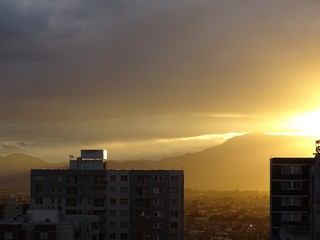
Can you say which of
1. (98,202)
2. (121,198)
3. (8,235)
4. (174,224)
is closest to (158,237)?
(174,224)

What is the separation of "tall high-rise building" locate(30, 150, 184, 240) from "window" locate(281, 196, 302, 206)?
2551cm

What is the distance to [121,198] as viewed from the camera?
387ft

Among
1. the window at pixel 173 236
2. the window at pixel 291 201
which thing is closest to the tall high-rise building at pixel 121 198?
the window at pixel 173 236

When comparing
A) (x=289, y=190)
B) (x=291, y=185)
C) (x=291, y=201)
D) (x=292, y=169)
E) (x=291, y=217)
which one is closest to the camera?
(x=291, y=217)

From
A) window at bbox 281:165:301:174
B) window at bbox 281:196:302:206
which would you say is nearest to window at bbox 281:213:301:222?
window at bbox 281:196:302:206

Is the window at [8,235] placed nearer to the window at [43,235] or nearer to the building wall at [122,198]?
the window at [43,235]

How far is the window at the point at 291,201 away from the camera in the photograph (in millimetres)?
93625

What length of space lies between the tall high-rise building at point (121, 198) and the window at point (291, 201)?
25512 mm

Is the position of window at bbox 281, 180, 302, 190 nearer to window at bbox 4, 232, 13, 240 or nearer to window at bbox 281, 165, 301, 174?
window at bbox 281, 165, 301, 174

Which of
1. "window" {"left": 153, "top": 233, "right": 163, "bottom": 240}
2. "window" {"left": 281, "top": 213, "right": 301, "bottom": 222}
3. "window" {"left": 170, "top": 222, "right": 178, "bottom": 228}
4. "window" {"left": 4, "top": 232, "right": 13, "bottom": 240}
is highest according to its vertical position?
"window" {"left": 281, "top": 213, "right": 301, "bottom": 222}

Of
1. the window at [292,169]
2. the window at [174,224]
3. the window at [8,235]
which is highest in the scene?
the window at [292,169]

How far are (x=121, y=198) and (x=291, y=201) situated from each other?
32.5 metres

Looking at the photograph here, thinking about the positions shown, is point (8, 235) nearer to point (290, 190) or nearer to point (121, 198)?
point (290, 190)

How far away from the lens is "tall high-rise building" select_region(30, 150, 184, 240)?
117 meters
